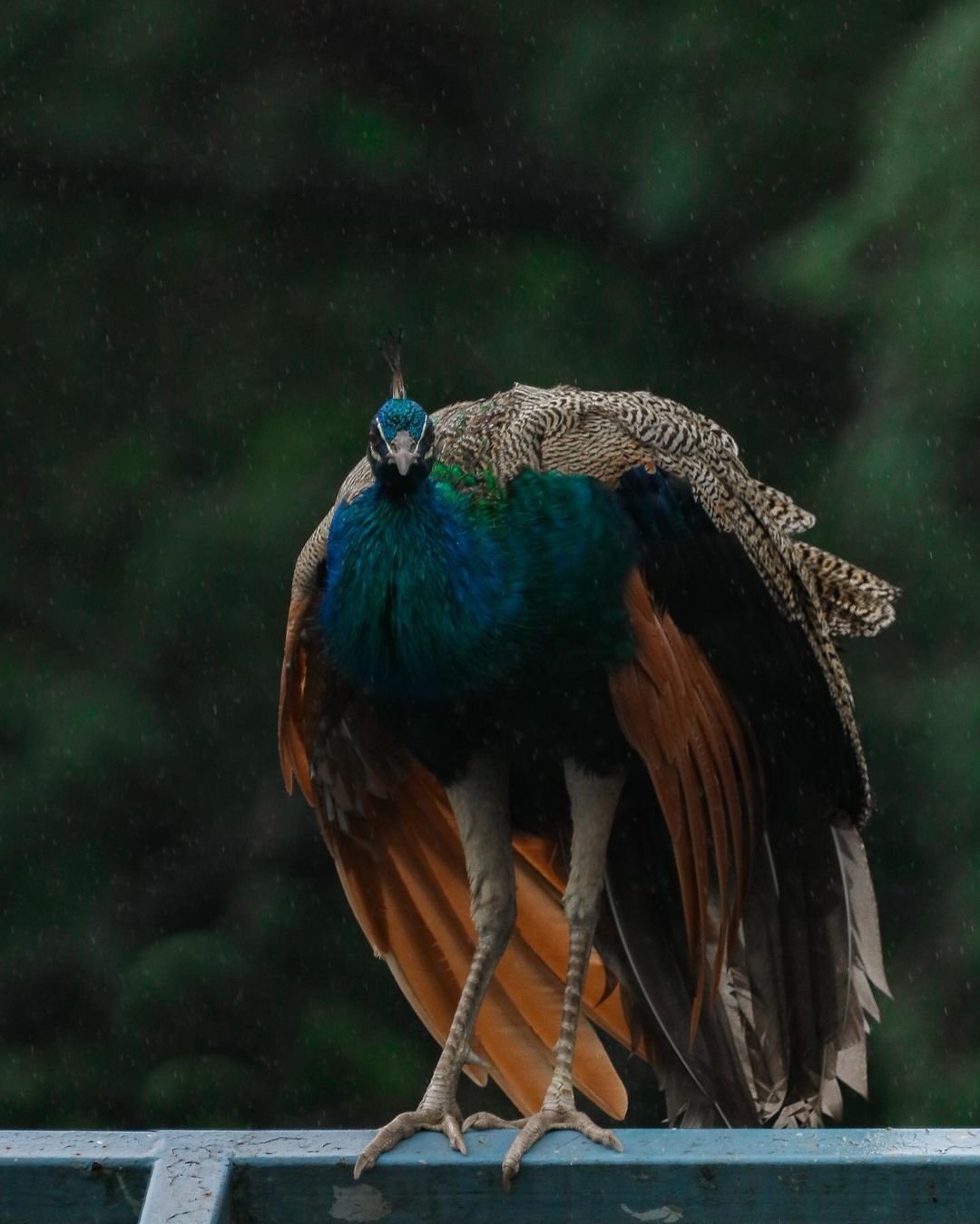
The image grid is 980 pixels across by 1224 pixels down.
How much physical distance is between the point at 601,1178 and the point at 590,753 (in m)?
0.62

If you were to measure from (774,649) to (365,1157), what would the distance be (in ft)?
2.78

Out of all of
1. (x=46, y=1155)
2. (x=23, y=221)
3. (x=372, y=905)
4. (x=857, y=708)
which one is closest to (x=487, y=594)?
(x=372, y=905)

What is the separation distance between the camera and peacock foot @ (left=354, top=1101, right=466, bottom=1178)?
198 centimetres

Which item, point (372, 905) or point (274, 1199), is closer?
point (274, 1199)

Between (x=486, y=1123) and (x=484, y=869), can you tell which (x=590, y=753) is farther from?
(x=486, y=1123)

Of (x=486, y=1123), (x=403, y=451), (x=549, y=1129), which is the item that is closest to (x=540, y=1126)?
(x=549, y=1129)

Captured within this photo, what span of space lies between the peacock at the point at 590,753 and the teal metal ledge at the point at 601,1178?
0.40 ft

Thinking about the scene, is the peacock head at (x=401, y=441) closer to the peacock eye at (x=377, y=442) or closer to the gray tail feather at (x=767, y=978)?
the peacock eye at (x=377, y=442)

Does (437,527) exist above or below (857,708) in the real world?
below

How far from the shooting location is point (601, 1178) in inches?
77.3

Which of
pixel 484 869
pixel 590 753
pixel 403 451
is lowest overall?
pixel 484 869

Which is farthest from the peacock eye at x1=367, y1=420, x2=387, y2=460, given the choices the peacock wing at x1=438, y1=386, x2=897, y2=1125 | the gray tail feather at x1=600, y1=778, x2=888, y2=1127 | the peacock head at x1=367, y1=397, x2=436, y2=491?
the gray tail feather at x1=600, y1=778, x2=888, y2=1127

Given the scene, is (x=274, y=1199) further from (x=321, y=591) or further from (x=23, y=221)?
(x=23, y=221)

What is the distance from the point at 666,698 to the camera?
2314 millimetres
